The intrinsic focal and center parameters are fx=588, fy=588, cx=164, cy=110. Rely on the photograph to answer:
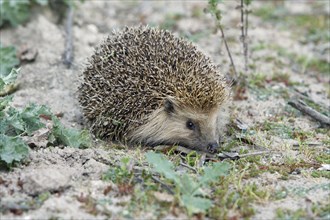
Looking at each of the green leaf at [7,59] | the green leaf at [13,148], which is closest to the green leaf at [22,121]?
the green leaf at [13,148]

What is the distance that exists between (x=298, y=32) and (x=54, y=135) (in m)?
5.98

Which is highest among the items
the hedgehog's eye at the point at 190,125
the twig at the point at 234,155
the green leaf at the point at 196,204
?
the hedgehog's eye at the point at 190,125

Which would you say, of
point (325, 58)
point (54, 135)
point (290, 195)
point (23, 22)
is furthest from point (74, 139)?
point (325, 58)

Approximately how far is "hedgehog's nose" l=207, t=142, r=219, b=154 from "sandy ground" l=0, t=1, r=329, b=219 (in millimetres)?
596

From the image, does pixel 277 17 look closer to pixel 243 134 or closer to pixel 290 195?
pixel 243 134

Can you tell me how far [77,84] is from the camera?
7105 millimetres

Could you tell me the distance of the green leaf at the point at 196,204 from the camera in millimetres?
4406

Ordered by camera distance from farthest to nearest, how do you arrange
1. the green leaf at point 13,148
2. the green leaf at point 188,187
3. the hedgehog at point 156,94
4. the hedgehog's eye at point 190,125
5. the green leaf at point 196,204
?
the hedgehog's eye at point 190,125, the hedgehog at point 156,94, the green leaf at point 13,148, the green leaf at point 188,187, the green leaf at point 196,204

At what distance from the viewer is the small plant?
4426mm

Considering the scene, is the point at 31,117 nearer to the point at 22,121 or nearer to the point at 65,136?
the point at 22,121

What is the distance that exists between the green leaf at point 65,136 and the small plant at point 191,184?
4.35 ft

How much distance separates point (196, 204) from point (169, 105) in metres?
2.06

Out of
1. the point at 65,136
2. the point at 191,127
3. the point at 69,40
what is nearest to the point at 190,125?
the point at 191,127

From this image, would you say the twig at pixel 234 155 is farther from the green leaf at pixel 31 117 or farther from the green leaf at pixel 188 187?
the green leaf at pixel 31 117
